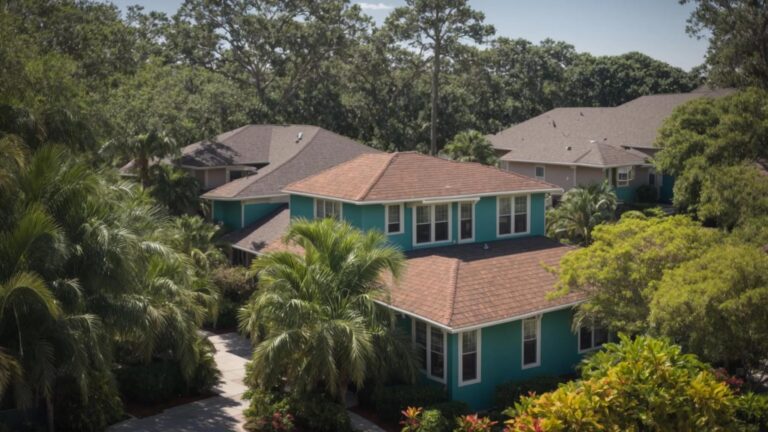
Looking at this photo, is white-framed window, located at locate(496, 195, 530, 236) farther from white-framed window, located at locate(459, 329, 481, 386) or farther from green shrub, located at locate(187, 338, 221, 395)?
green shrub, located at locate(187, 338, 221, 395)

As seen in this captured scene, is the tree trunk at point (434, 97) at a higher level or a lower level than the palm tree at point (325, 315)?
higher

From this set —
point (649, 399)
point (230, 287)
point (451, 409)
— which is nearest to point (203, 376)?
point (451, 409)

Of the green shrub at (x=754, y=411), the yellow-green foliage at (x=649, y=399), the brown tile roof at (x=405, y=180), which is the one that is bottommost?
the green shrub at (x=754, y=411)

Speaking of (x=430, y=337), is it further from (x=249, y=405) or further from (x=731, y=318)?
(x=731, y=318)

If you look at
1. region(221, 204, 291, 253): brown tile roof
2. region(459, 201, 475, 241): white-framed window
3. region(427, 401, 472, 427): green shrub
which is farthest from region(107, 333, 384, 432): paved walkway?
region(459, 201, 475, 241): white-framed window

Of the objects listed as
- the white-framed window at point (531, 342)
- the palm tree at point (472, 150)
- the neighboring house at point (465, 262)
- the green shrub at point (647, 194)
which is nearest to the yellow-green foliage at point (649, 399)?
the neighboring house at point (465, 262)

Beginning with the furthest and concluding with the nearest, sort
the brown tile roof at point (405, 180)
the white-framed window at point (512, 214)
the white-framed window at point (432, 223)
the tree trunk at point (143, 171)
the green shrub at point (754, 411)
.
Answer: the tree trunk at point (143, 171) → the white-framed window at point (512, 214) → the white-framed window at point (432, 223) → the brown tile roof at point (405, 180) → the green shrub at point (754, 411)

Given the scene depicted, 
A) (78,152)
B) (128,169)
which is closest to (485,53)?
(128,169)

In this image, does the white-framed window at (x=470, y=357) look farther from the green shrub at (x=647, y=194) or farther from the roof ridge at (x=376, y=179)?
the green shrub at (x=647, y=194)

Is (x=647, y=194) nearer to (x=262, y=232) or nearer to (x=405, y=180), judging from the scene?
(x=405, y=180)
